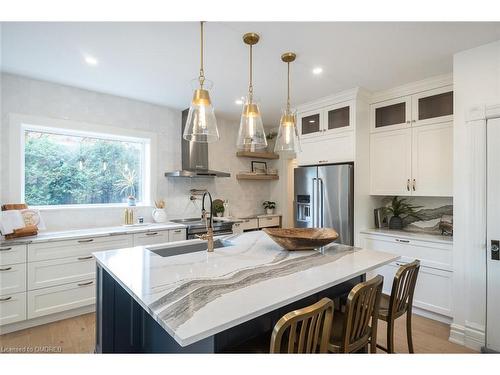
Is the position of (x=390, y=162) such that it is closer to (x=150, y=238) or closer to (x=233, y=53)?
(x=233, y=53)

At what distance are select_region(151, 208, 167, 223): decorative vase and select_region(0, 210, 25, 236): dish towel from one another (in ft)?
4.74

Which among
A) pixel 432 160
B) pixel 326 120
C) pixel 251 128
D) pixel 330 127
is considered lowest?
pixel 432 160

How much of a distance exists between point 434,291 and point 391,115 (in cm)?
206

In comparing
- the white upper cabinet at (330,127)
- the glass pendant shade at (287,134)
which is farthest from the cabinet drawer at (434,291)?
the glass pendant shade at (287,134)

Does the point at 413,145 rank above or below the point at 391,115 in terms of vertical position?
below

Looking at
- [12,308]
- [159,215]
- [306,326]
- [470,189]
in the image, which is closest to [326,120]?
[470,189]

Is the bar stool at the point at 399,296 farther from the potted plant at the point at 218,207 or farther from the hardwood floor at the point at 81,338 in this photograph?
the potted plant at the point at 218,207

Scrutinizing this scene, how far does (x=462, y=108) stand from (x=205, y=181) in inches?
134

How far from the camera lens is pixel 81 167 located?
135 inches

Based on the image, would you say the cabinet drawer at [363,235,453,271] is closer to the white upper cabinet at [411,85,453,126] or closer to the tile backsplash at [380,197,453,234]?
the tile backsplash at [380,197,453,234]

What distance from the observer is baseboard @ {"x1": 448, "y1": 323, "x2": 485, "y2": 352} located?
2.21 m

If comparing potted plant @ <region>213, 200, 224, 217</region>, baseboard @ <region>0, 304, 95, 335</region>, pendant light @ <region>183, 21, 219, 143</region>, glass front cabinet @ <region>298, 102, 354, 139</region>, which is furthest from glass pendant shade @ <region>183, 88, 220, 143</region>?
potted plant @ <region>213, 200, 224, 217</region>

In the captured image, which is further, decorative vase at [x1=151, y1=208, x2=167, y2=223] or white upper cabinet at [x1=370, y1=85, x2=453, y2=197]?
decorative vase at [x1=151, y1=208, x2=167, y2=223]

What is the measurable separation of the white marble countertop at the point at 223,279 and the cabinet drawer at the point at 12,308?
148cm
